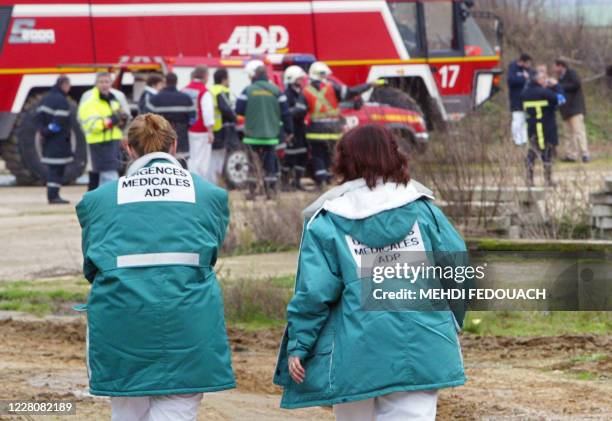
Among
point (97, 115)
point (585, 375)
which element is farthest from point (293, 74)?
point (585, 375)

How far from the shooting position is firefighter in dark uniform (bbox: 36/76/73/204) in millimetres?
19781

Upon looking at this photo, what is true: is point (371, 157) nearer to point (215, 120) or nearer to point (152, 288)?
point (152, 288)

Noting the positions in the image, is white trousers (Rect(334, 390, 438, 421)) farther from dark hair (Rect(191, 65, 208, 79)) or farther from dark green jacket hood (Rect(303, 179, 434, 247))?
dark hair (Rect(191, 65, 208, 79))

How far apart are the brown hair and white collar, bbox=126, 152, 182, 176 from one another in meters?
0.03

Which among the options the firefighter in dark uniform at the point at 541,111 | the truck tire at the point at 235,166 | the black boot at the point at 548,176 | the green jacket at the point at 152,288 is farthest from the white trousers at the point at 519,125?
the green jacket at the point at 152,288

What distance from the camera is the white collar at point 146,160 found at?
5609 mm

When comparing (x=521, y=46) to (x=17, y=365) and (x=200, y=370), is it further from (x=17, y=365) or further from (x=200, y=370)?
(x=200, y=370)

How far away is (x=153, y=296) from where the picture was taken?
5.45 metres

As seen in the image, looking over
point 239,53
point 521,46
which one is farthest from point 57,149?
point 521,46

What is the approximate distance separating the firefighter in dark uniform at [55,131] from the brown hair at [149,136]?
46.9 feet

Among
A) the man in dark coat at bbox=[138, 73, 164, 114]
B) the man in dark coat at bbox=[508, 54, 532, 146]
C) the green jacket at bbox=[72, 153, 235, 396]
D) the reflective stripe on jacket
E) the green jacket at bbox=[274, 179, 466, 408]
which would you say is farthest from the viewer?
the man in dark coat at bbox=[508, 54, 532, 146]

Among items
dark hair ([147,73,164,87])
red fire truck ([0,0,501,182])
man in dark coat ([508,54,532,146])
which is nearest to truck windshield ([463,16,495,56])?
red fire truck ([0,0,501,182])

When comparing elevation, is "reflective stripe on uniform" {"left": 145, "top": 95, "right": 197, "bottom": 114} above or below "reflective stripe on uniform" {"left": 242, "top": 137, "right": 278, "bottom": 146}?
above

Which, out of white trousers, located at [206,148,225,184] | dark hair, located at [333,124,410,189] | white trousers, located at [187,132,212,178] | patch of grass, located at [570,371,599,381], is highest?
dark hair, located at [333,124,410,189]
